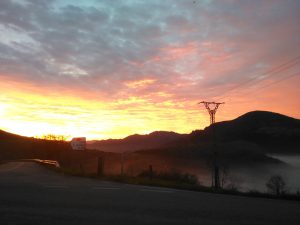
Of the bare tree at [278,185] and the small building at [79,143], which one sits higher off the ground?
the small building at [79,143]

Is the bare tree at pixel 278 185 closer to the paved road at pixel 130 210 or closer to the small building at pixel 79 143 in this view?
the paved road at pixel 130 210

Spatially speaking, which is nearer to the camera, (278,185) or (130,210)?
(130,210)

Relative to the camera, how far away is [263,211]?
1223cm

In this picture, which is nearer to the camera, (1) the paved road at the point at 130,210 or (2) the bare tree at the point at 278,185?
(1) the paved road at the point at 130,210

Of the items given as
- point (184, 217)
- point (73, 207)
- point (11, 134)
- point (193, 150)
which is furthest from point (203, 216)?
point (193, 150)

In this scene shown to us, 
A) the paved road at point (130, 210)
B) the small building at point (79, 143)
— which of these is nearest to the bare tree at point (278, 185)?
the paved road at point (130, 210)

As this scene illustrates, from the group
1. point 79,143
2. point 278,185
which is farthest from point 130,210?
point 79,143

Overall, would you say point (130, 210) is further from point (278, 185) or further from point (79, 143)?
point (79, 143)

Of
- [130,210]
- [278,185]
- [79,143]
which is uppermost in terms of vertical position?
[79,143]

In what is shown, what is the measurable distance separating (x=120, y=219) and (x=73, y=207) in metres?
2.24

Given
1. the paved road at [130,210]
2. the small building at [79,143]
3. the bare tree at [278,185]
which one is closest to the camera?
the paved road at [130,210]

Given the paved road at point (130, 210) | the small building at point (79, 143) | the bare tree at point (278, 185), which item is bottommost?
the paved road at point (130, 210)

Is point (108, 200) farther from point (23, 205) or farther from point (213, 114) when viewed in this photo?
point (213, 114)

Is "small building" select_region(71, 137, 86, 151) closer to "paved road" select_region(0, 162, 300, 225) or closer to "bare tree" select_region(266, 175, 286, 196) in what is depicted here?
"bare tree" select_region(266, 175, 286, 196)
